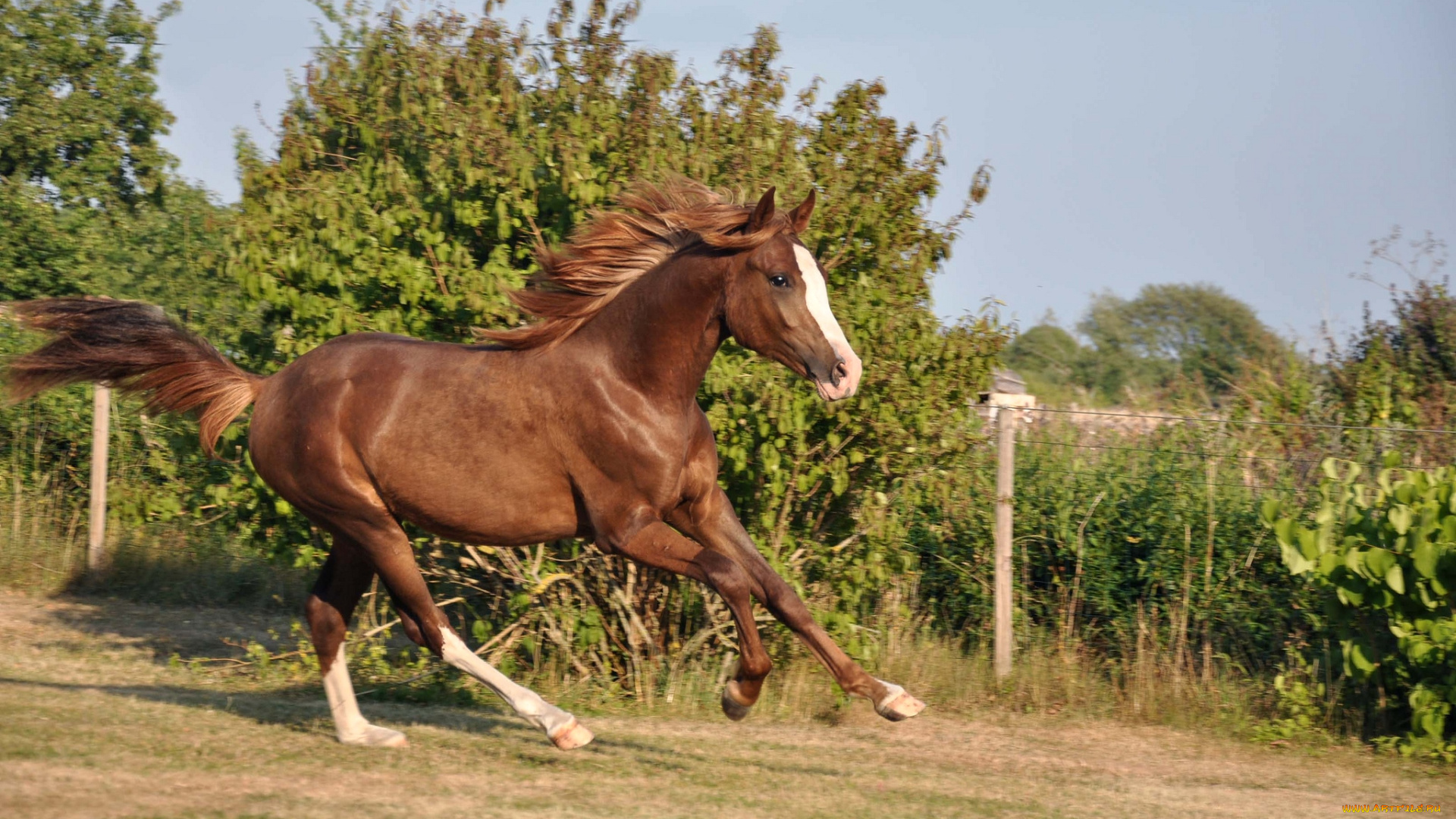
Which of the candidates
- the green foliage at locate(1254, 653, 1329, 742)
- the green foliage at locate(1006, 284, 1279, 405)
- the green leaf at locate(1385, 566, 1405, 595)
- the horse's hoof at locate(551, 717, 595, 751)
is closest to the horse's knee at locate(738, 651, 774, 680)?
the horse's hoof at locate(551, 717, 595, 751)

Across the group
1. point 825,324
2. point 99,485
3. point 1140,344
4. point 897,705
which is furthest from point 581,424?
point 1140,344

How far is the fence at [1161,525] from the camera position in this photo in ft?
24.4

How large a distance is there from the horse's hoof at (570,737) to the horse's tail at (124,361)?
2330 mm

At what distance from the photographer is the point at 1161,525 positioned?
25.4 feet

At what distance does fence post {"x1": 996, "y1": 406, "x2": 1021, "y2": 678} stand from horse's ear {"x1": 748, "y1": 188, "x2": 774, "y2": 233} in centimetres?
324

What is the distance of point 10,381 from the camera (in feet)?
20.3

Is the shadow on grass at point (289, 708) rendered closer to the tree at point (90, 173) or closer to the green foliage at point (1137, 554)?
the green foliage at point (1137, 554)

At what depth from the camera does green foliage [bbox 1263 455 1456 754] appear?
20.2 ft

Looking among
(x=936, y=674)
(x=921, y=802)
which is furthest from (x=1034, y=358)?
(x=921, y=802)

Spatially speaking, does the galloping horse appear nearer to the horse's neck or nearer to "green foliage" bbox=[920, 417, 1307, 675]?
the horse's neck

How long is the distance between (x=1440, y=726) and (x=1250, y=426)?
261cm

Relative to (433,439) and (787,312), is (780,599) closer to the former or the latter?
(787,312)

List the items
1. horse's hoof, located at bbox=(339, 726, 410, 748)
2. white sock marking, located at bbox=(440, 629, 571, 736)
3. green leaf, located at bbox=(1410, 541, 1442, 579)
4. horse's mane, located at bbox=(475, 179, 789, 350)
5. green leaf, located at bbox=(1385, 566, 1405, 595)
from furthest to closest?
green leaf, located at bbox=(1385, 566, 1405, 595), green leaf, located at bbox=(1410, 541, 1442, 579), horse's hoof, located at bbox=(339, 726, 410, 748), horse's mane, located at bbox=(475, 179, 789, 350), white sock marking, located at bbox=(440, 629, 571, 736)

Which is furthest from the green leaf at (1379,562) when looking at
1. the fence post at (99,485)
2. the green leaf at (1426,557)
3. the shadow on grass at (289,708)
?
the fence post at (99,485)
